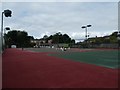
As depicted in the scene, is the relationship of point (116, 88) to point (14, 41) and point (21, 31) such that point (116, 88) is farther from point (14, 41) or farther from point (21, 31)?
point (21, 31)

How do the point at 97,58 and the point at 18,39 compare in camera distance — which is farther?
the point at 18,39

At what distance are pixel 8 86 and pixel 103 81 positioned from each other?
10.7 feet

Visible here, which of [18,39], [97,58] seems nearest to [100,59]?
[97,58]

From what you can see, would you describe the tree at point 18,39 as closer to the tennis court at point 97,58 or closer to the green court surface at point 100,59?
the tennis court at point 97,58

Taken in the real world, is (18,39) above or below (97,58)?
above

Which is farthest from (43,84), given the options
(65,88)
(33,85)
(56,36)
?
(56,36)

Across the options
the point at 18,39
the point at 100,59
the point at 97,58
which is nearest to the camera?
the point at 100,59

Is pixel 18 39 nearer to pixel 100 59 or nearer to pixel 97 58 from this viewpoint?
pixel 97 58

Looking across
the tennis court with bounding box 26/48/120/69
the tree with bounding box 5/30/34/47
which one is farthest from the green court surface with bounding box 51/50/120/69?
the tree with bounding box 5/30/34/47

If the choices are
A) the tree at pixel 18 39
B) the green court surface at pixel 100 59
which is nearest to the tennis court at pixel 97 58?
the green court surface at pixel 100 59

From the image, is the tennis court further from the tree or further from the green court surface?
the tree

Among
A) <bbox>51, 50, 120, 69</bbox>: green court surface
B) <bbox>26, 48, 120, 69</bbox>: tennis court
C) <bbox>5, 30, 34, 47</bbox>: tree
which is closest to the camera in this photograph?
<bbox>51, 50, 120, 69</bbox>: green court surface

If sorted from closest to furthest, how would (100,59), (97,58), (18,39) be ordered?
(100,59), (97,58), (18,39)

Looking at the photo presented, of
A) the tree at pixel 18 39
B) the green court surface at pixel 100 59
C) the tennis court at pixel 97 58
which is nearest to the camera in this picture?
the green court surface at pixel 100 59
